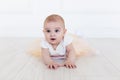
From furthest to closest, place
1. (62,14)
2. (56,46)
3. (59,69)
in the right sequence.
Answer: (62,14), (56,46), (59,69)

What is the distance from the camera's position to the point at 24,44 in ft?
6.97

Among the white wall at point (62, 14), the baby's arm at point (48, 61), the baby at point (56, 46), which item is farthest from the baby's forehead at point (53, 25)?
the white wall at point (62, 14)

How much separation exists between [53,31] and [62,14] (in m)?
1.06

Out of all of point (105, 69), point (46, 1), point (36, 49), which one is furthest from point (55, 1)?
point (105, 69)

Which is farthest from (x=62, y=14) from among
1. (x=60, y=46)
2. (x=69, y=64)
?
(x=69, y=64)

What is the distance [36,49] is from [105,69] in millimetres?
497

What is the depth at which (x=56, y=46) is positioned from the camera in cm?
153

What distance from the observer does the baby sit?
4.78 ft

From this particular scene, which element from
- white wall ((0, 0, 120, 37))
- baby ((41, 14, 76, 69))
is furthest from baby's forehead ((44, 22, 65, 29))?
white wall ((0, 0, 120, 37))

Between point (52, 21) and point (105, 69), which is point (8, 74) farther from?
point (105, 69)

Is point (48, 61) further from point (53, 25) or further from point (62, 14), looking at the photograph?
point (62, 14)

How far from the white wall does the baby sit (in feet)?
3.18

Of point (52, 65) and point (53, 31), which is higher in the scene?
point (53, 31)

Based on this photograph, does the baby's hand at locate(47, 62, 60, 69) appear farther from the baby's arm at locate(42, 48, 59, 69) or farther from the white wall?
the white wall
